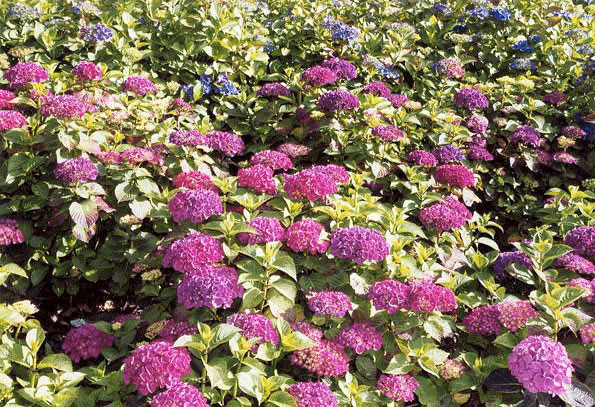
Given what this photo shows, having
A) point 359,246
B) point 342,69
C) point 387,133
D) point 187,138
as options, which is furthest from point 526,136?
point 187,138

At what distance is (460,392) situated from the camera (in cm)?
254

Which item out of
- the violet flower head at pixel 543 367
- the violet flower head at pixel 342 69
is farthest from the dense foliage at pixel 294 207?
the violet flower head at pixel 342 69

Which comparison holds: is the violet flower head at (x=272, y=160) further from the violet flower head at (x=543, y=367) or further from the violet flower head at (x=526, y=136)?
the violet flower head at (x=526, y=136)

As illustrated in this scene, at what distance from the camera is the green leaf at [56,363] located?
2.42 metres

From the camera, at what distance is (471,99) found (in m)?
4.47

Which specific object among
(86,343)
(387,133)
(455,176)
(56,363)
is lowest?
(86,343)

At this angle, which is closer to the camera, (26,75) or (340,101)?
(26,75)

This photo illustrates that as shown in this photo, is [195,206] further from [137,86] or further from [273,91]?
[273,91]

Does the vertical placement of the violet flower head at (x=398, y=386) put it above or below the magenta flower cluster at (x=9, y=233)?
above

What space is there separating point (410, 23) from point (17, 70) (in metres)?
3.76

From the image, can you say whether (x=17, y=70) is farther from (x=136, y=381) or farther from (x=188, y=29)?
(x=136, y=381)

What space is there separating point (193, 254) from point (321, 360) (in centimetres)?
69

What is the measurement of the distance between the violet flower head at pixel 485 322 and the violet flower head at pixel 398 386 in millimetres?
398

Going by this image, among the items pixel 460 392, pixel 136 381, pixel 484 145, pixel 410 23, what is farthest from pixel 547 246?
pixel 410 23
